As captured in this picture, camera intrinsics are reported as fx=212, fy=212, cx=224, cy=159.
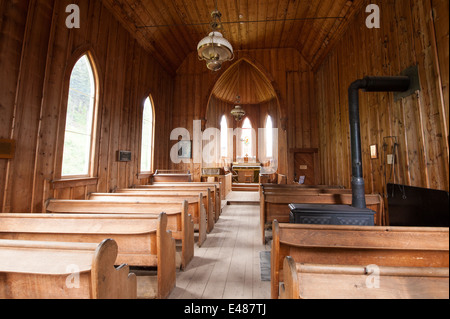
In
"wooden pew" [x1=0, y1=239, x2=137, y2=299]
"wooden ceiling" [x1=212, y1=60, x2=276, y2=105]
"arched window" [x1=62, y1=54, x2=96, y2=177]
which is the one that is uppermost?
"wooden ceiling" [x1=212, y1=60, x2=276, y2=105]

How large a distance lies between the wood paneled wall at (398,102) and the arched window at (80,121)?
4.46m

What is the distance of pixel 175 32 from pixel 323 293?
710cm

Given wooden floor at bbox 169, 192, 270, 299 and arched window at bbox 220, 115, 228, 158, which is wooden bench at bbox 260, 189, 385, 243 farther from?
arched window at bbox 220, 115, 228, 158

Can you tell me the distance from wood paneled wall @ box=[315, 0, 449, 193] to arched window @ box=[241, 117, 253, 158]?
735 centimetres

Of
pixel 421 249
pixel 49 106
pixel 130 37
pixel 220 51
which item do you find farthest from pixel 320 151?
pixel 49 106

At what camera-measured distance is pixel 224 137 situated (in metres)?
12.1

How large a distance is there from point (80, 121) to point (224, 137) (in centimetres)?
877

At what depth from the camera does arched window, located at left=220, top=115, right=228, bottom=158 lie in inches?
467

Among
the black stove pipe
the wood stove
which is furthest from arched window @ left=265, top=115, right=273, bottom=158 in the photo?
the wood stove

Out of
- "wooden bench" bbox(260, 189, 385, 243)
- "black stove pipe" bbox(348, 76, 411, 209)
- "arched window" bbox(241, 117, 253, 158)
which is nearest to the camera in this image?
"black stove pipe" bbox(348, 76, 411, 209)

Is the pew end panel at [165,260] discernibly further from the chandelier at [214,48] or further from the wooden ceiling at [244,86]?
the wooden ceiling at [244,86]

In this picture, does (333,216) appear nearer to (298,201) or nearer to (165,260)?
(298,201)

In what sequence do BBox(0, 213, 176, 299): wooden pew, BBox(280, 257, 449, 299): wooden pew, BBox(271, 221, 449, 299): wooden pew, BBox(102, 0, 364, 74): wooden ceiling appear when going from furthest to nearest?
BBox(102, 0, 364, 74): wooden ceiling
BBox(0, 213, 176, 299): wooden pew
BBox(271, 221, 449, 299): wooden pew
BBox(280, 257, 449, 299): wooden pew

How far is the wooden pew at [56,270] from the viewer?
3.35 feet
